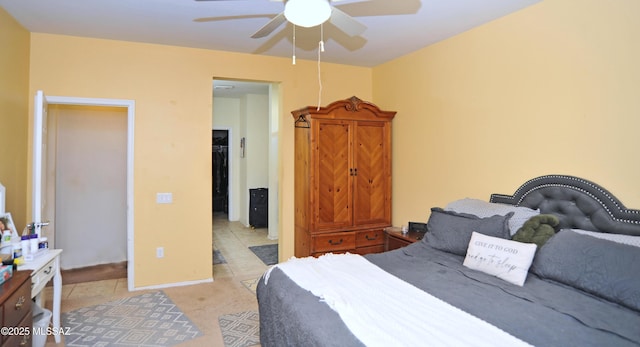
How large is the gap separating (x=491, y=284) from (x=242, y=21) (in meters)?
2.88

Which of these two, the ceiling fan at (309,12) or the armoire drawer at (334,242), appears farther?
the armoire drawer at (334,242)

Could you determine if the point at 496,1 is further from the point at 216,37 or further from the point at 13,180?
the point at 13,180

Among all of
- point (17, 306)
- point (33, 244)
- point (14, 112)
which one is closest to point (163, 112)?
point (14, 112)

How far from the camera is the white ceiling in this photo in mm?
2828

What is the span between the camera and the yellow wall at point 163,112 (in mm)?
3607

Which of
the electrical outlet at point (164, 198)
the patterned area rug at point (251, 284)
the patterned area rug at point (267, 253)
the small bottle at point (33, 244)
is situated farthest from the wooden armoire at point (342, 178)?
the small bottle at point (33, 244)

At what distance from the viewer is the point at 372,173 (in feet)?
13.9

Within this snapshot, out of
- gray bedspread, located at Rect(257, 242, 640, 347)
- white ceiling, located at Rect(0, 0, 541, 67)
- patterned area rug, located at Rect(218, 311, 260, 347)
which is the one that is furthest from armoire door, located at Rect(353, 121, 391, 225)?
gray bedspread, located at Rect(257, 242, 640, 347)

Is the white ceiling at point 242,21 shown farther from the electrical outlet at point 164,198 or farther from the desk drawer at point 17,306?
the desk drawer at point 17,306

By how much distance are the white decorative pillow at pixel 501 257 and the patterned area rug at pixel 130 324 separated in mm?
2189

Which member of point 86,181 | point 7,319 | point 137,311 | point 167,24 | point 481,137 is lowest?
point 137,311

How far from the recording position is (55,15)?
308 cm

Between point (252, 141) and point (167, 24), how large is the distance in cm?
410

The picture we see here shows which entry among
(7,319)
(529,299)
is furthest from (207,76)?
(529,299)
